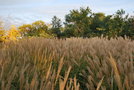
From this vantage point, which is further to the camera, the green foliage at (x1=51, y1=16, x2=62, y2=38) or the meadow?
the green foliage at (x1=51, y1=16, x2=62, y2=38)

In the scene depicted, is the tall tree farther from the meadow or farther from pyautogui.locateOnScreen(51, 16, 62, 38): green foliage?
the meadow

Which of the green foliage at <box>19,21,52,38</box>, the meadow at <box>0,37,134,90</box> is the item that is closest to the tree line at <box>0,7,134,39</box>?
the green foliage at <box>19,21,52,38</box>

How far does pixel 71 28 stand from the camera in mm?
16922

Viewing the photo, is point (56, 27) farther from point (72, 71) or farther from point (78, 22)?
point (72, 71)

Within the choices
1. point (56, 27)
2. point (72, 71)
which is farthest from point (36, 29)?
point (72, 71)

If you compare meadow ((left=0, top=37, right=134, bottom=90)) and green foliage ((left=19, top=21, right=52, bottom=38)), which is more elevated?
meadow ((left=0, top=37, right=134, bottom=90))

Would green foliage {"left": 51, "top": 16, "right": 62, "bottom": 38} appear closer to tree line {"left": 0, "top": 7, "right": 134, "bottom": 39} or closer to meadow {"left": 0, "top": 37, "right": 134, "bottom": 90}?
tree line {"left": 0, "top": 7, "right": 134, "bottom": 39}

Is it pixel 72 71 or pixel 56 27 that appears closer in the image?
pixel 72 71

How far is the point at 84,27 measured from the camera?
16.9m

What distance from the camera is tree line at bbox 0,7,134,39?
14.7m

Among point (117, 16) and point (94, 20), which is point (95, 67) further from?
point (94, 20)

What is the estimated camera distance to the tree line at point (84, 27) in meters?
14.7

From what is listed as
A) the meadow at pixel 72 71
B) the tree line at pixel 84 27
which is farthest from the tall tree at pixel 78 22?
the meadow at pixel 72 71

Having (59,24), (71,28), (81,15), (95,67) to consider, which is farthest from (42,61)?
(59,24)
